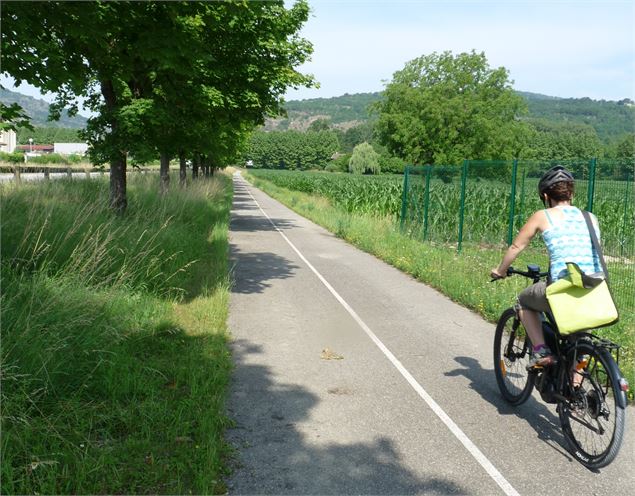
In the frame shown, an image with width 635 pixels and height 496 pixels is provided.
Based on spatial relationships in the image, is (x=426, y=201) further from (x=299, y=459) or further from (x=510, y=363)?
(x=299, y=459)

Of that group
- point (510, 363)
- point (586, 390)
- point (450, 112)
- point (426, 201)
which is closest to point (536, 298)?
point (586, 390)

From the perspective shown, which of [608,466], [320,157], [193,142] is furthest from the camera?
[320,157]

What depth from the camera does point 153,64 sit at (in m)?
9.54

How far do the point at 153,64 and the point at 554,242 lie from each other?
24.9 feet

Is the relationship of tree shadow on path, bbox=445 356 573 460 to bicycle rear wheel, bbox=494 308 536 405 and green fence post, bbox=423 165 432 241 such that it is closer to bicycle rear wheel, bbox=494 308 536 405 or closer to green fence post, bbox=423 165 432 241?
bicycle rear wheel, bbox=494 308 536 405

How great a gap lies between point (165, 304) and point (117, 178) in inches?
204

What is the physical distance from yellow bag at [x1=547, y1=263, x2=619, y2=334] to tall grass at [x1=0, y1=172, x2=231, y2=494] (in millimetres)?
2609

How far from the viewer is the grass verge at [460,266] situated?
294 inches

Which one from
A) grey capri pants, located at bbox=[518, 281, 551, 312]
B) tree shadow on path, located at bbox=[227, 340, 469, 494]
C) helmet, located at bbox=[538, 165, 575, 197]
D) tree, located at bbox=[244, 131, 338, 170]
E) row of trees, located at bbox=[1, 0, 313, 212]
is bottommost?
tree shadow on path, located at bbox=[227, 340, 469, 494]

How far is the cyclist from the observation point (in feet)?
14.0

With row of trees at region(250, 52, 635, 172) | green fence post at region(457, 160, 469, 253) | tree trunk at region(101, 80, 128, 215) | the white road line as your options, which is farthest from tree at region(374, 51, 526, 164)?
the white road line

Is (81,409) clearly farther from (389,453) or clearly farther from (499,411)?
(499,411)

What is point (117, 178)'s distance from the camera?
11.6 m

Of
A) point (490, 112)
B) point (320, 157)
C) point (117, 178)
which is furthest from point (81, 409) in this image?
point (320, 157)
